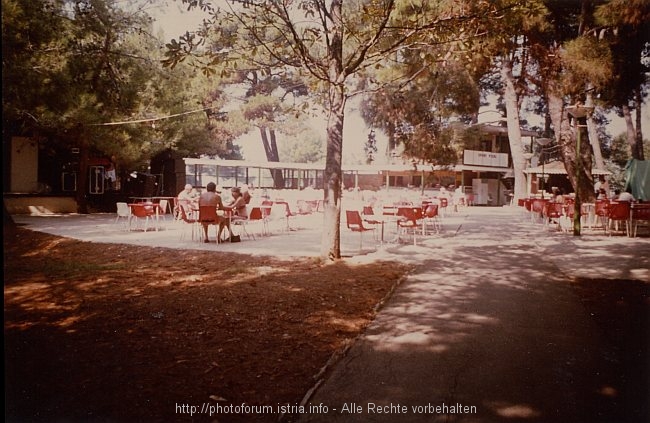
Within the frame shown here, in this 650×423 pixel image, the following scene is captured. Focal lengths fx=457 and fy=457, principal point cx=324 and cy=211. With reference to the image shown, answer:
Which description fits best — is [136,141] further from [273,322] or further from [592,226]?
[592,226]

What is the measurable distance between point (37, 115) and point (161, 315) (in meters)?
11.8

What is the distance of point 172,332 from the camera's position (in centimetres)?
427

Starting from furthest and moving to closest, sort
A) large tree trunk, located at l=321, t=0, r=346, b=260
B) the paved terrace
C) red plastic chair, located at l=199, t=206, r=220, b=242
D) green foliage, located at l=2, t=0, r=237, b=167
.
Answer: green foliage, located at l=2, t=0, r=237, b=167 → red plastic chair, located at l=199, t=206, r=220, b=242 → large tree trunk, located at l=321, t=0, r=346, b=260 → the paved terrace

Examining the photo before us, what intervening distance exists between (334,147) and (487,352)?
4.78 m

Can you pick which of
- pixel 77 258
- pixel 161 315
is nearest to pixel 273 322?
pixel 161 315

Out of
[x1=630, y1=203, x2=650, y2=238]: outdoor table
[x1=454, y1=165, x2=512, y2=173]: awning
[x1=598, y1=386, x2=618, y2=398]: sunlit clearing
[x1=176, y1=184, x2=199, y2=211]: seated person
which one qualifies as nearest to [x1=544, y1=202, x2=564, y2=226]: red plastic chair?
[x1=630, y1=203, x2=650, y2=238]: outdoor table

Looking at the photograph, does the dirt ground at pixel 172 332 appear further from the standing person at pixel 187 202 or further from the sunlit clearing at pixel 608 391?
the standing person at pixel 187 202

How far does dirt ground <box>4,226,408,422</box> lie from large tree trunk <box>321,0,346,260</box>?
568 millimetres

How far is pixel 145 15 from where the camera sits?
49.3 ft

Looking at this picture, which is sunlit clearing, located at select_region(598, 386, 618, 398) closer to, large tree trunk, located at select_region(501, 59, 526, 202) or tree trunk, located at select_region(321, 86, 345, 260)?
tree trunk, located at select_region(321, 86, 345, 260)

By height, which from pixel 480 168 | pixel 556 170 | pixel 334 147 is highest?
Answer: pixel 480 168

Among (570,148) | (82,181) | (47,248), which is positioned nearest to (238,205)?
(47,248)

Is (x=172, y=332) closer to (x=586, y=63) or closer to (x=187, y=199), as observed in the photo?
(x=187, y=199)

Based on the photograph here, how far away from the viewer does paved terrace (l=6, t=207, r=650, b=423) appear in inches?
118
